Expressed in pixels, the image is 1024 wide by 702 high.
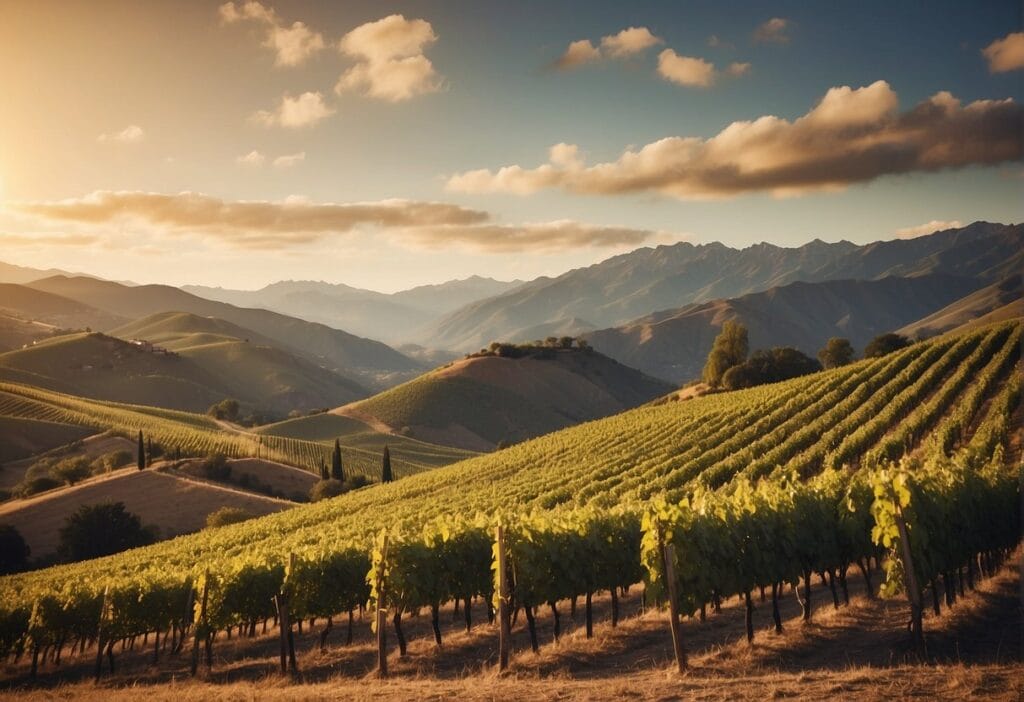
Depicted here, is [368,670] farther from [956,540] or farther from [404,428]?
[404,428]

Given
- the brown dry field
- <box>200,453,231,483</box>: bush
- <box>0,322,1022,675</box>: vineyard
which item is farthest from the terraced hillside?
<box>200,453,231,483</box>: bush

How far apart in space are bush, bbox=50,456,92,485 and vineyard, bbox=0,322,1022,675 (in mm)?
39370

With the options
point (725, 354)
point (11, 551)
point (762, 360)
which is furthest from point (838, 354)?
point (11, 551)

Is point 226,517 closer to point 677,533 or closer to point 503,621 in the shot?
point 503,621

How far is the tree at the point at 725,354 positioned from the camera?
92062mm

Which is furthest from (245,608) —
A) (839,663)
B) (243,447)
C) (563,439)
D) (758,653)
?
(243,447)

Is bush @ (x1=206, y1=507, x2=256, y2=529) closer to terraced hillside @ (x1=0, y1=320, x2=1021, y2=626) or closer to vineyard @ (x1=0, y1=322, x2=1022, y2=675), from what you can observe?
terraced hillside @ (x1=0, y1=320, x2=1021, y2=626)

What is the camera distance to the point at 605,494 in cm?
3581

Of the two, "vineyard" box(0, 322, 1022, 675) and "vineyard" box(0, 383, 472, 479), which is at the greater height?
"vineyard" box(0, 383, 472, 479)

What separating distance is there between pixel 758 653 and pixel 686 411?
4774cm

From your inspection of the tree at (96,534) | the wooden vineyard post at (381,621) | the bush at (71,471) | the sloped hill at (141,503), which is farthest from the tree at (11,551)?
the wooden vineyard post at (381,621)

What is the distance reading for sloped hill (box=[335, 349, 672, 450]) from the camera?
14675 centimetres

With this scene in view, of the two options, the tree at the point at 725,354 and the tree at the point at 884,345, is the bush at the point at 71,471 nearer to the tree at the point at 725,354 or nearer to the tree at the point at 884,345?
the tree at the point at 725,354

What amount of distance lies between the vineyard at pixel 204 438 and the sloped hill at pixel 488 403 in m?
14.3
